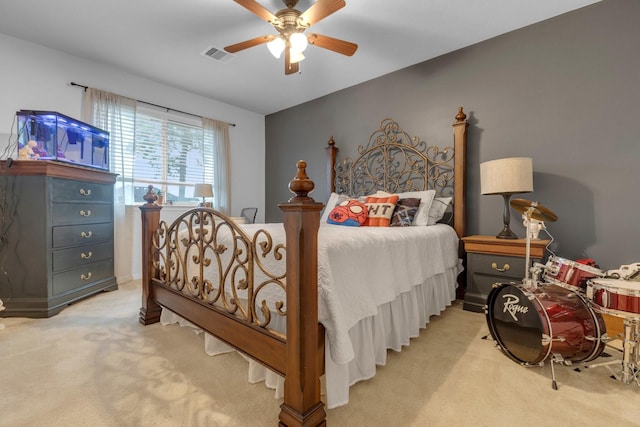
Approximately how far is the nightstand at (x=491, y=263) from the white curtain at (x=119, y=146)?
3838 mm

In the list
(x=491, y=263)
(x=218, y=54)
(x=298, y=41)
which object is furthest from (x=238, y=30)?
(x=491, y=263)

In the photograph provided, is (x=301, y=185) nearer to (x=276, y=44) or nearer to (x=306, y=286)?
(x=306, y=286)

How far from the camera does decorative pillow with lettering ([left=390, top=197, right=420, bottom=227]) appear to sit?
2.68 metres

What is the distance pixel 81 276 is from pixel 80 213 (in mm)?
606

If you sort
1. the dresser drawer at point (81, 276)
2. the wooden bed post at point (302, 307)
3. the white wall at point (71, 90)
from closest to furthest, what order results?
1. the wooden bed post at point (302, 307)
2. the dresser drawer at point (81, 276)
3. the white wall at point (71, 90)

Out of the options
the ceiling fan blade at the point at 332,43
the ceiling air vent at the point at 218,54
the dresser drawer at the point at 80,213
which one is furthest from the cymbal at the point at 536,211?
the dresser drawer at the point at 80,213

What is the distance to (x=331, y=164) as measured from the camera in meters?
3.95

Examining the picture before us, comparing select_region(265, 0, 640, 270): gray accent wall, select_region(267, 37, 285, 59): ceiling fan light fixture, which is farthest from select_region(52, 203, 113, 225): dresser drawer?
select_region(265, 0, 640, 270): gray accent wall

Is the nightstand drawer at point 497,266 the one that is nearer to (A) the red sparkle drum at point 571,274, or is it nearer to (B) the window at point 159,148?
(A) the red sparkle drum at point 571,274

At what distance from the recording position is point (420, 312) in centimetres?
206

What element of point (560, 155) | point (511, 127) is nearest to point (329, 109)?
point (511, 127)

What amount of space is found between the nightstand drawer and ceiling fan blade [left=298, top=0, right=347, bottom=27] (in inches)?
86.9

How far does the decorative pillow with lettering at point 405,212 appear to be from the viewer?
2.68 meters

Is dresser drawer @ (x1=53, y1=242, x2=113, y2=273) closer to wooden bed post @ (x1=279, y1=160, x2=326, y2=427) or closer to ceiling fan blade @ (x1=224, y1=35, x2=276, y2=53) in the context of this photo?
ceiling fan blade @ (x1=224, y1=35, x2=276, y2=53)
